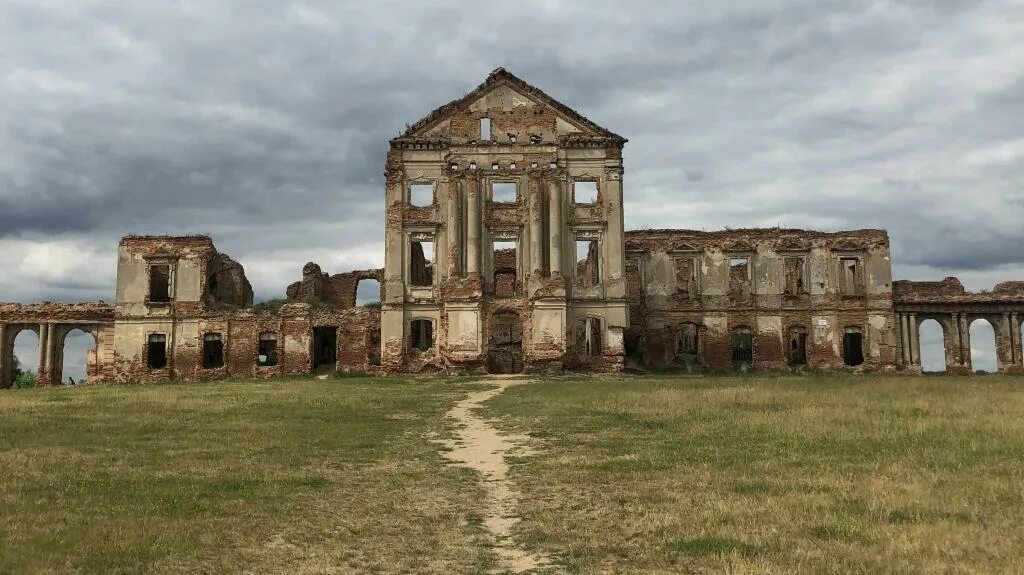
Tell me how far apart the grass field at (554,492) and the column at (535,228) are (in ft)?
55.4

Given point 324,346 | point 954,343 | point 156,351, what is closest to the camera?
point 156,351

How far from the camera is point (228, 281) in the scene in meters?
40.6

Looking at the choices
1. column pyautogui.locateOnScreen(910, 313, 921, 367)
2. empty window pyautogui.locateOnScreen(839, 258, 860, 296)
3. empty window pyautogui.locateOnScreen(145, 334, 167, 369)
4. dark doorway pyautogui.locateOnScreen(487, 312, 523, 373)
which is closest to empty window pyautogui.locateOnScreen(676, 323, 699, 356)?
empty window pyautogui.locateOnScreen(839, 258, 860, 296)

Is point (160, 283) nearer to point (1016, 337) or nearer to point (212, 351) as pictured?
point (212, 351)

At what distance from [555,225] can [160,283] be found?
19.5 m

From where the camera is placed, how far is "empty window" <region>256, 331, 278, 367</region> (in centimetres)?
3616

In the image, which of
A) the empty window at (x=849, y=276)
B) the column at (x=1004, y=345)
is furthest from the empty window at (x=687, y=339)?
the column at (x=1004, y=345)

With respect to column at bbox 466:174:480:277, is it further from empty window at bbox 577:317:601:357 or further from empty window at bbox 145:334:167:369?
empty window at bbox 145:334:167:369

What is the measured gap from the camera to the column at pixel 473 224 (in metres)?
33.5

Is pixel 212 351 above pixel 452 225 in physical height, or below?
below

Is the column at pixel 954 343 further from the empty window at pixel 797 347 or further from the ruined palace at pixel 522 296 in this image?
the empty window at pixel 797 347

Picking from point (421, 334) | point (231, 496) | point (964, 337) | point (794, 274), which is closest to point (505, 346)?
point (421, 334)

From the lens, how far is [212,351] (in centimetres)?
3781

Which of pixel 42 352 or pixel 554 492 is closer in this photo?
pixel 554 492
